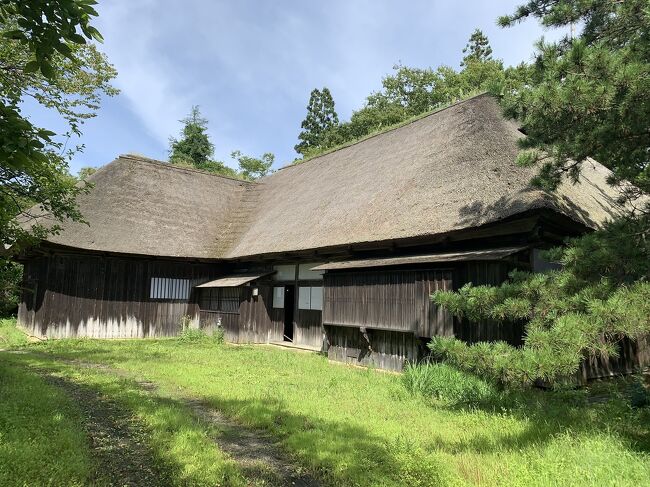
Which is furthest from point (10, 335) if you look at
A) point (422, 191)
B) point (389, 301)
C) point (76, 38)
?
point (76, 38)

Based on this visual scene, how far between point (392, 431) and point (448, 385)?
187cm

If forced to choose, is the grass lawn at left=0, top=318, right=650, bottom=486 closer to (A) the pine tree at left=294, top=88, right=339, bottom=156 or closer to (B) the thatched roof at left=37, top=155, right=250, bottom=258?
(B) the thatched roof at left=37, top=155, right=250, bottom=258

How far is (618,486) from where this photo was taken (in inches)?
136

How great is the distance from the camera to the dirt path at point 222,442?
4.02m

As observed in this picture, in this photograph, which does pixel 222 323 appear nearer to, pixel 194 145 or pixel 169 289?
pixel 169 289

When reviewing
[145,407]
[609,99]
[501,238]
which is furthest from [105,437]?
[501,238]

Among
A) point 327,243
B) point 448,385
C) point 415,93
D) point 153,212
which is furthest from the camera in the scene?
point 415,93

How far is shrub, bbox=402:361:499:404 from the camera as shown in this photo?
628 centimetres

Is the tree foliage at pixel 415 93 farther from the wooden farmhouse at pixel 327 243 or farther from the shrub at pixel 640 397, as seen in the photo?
the shrub at pixel 640 397

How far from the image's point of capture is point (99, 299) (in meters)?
14.8

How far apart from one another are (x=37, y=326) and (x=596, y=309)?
52.5ft

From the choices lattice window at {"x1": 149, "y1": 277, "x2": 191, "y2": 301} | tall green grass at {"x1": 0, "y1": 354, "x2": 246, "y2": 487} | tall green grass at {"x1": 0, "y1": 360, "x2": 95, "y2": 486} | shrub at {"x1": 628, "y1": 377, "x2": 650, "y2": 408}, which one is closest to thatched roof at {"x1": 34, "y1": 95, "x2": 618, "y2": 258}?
lattice window at {"x1": 149, "y1": 277, "x2": 191, "y2": 301}

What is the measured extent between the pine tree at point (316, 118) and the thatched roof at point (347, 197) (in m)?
22.1

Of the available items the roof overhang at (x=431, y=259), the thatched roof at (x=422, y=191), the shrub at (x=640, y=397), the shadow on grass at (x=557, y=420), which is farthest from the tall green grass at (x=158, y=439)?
the thatched roof at (x=422, y=191)
